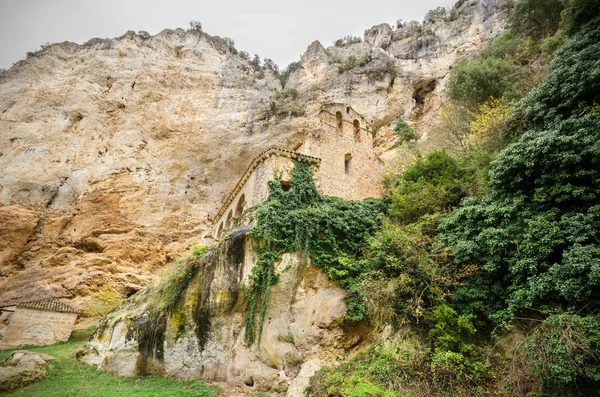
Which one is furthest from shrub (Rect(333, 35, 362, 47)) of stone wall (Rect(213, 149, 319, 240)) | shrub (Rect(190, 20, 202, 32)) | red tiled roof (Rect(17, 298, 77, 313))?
red tiled roof (Rect(17, 298, 77, 313))

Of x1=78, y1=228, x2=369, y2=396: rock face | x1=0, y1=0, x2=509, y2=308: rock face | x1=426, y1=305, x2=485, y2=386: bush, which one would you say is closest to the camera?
x1=426, y1=305, x2=485, y2=386: bush

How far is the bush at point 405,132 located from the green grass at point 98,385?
22.4 meters

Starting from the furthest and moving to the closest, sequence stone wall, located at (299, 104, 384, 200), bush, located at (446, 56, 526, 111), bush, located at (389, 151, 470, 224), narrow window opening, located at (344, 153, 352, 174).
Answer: narrow window opening, located at (344, 153, 352, 174) < stone wall, located at (299, 104, 384, 200) < bush, located at (446, 56, 526, 111) < bush, located at (389, 151, 470, 224)

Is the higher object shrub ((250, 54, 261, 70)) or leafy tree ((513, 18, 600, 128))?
shrub ((250, 54, 261, 70))

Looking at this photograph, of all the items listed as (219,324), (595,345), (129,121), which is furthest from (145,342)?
(129,121)

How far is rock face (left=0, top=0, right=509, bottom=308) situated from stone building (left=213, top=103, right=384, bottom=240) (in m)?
5.93

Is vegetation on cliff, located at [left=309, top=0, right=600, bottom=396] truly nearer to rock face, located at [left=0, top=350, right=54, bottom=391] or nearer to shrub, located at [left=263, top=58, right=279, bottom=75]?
A: rock face, located at [left=0, top=350, right=54, bottom=391]

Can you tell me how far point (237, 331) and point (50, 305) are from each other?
44.6 feet

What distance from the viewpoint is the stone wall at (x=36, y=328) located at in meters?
16.6

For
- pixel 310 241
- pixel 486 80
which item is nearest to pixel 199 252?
pixel 310 241

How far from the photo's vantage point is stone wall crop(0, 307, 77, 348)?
652 inches

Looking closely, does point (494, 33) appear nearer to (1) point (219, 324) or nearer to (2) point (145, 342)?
(1) point (219, 324)

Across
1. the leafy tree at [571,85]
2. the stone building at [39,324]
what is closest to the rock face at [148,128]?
the stone building at [39,324]

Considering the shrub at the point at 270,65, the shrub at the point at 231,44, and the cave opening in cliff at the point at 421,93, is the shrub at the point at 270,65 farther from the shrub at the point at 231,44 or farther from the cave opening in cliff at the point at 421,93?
the cave opening in cliff at the point at 421,93
